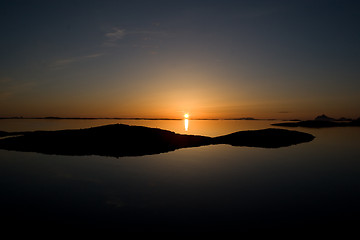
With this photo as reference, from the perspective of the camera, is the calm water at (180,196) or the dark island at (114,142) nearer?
the calm water at (180,196)

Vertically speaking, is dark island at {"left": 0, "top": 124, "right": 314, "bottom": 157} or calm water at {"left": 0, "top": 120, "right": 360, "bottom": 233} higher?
dark island at {"left": 0, "top": 124, "right": 314, "bottom": 157}

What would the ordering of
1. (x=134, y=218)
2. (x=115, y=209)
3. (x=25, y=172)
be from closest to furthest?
(x=134, y=218) < (x=115, y=209) < (x=25, y=172)

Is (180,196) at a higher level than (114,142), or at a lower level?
lower

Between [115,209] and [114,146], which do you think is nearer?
[115,209]

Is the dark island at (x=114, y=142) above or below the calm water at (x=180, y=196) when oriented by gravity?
above

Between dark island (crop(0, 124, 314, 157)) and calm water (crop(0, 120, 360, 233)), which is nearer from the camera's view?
calm water (crop(0, 120, 360, 233))

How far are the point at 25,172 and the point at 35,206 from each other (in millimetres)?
12209

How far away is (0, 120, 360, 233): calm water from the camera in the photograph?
38.6ft

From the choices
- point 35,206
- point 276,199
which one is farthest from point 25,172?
point 276,199

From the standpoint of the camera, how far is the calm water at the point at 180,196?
11758 millimetres

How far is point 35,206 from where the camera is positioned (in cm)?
1404

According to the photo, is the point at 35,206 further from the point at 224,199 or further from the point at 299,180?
the point at 299,180

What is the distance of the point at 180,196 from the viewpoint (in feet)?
53.1

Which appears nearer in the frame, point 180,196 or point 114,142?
point 180,196
